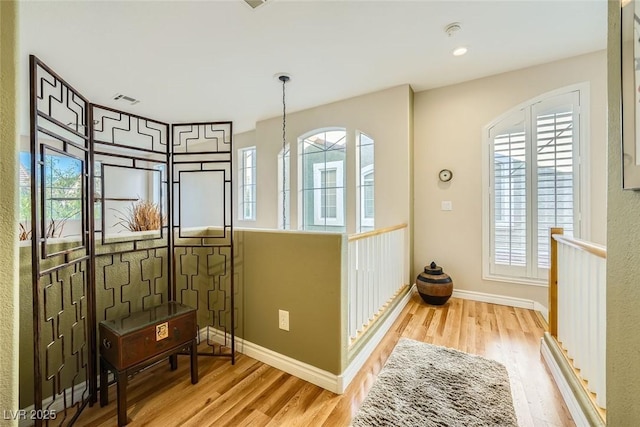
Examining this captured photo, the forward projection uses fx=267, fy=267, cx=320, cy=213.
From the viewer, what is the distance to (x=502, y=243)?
125 inches

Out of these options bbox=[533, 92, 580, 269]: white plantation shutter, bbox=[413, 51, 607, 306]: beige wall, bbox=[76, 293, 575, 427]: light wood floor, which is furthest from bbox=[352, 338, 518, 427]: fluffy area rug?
bbox=[533, 92, 580, 269]: white plantation shutter

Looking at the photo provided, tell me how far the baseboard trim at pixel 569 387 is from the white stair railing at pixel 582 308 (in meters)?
0.05

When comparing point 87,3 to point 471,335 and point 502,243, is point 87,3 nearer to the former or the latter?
point 471,335

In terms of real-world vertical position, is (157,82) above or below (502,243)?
above

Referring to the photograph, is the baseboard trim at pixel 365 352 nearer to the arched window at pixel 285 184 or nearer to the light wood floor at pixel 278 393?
the light wood floor at pixel 278 393

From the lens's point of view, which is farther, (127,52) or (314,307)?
(127,52)

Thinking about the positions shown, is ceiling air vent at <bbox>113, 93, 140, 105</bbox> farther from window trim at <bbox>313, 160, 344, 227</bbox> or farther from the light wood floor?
the light wood floor

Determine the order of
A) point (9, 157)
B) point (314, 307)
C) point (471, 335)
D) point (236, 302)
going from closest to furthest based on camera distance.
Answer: point (9, 157)
point (314, 307)
point (236, 302)
point (471, 335)

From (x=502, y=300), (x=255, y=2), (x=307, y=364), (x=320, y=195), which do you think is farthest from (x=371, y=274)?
(x=255, y=2)

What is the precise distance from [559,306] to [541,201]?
4.96ft

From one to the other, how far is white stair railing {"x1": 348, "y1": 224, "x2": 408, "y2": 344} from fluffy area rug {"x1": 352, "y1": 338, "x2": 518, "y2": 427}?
0.38 meters

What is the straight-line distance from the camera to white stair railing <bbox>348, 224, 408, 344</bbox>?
6.54 feet

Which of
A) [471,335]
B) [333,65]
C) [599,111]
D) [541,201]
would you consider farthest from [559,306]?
[333,65]

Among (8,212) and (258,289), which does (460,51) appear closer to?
(258,289)
